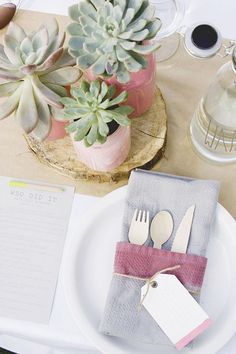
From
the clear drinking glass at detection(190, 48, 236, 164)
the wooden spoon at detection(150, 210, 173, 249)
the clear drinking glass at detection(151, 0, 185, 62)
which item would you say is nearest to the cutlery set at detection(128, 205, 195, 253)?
the wooden spoon at detection(150, 210, 173, 249)

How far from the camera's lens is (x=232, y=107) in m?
0.74

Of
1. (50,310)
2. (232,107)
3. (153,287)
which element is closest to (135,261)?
(153,287)

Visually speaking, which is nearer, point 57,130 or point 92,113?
point 92,113

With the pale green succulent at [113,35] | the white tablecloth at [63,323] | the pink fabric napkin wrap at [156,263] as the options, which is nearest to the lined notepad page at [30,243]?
the white tablecloth at [63,323]

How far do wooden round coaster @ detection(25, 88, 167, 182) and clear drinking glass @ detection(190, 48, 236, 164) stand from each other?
55mm

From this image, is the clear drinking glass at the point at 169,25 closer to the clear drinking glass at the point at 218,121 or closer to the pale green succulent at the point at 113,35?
the clear drinking glass at the point at 218,121

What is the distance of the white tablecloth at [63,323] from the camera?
742 mm

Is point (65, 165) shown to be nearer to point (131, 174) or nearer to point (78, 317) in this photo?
point (131, 174)

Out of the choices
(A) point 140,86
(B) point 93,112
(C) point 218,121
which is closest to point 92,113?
(B) point 93,112

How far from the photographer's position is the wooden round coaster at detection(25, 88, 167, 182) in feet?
2.54

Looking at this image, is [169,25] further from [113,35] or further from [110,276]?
[110,276]

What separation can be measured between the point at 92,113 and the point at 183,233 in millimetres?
214

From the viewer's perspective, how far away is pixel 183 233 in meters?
0.73

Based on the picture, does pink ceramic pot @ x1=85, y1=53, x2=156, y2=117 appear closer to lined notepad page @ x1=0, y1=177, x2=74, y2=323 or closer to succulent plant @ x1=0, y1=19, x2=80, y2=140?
succulent plant @ x1=0, y1=19, x2=80, y2=140
